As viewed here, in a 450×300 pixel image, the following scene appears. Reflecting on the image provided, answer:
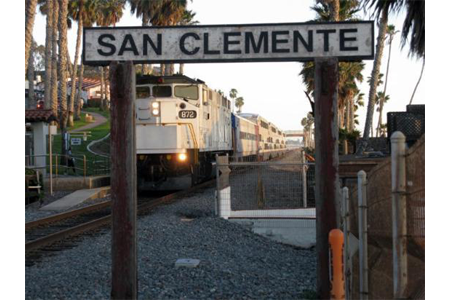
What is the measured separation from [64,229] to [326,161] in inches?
289

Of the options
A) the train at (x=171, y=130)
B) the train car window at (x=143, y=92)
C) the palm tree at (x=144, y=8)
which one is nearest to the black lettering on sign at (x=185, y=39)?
the train at (x=171, y=130)

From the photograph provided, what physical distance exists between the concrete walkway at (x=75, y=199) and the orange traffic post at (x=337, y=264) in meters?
11.5

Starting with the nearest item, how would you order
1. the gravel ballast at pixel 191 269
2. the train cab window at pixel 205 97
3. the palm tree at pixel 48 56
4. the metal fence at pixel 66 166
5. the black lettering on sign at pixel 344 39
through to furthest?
1. the black lettering on sign at pixel 344 39
2. the gravel ballast at pixel 191 269
3. the train cab window at pixel 205 97
4. the metal fence at pixel 66 166
5. the palm tree at pixel 48 56

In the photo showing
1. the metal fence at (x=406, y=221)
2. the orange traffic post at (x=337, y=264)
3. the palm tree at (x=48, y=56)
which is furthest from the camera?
the palm tree at (x=48, y=56)

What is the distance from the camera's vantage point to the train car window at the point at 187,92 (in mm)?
17844

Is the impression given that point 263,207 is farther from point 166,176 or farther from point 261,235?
point 166,176

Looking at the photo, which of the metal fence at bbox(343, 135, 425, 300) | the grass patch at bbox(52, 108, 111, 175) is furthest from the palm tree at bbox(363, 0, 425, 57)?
the grass patch at bbox(52, 108, 111, 175)

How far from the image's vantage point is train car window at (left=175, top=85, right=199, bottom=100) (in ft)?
58.5

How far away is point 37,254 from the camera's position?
8.60 metres

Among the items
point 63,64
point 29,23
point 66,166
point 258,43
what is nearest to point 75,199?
point 66,166

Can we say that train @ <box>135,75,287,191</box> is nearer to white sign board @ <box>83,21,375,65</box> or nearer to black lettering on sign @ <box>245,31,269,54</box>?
white sign board @ <box>83,21,375,65</box>

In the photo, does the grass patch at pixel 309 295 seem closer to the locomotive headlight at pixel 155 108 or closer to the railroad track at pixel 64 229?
the railroad track at pixel 64 229
